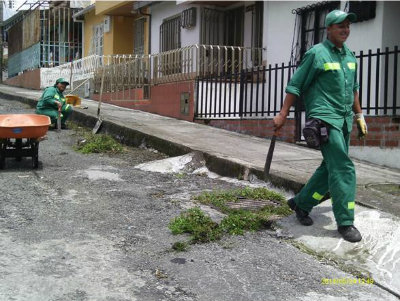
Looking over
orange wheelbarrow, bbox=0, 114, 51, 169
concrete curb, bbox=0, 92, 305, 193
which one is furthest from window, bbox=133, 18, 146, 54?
orange wheelbarrow, bbox=0, 114, 51, 169

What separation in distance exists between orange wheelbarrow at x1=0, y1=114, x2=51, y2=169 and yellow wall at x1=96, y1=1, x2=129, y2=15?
39.0 feet

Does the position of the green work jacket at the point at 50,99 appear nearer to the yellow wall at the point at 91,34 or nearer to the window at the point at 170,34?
the window at the point at 170,34

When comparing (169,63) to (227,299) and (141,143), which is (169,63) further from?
(227,299)

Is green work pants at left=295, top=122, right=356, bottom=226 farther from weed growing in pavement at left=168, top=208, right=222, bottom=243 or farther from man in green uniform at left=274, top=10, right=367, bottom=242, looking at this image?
weed growing in pavement at left=168, top=208, right=222, bottom=243

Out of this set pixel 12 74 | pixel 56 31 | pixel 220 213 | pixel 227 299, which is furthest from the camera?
pixel 12 74

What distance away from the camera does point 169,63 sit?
12570mm

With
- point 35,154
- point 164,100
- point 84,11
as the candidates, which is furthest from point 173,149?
point 84,11

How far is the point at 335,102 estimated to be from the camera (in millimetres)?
4281

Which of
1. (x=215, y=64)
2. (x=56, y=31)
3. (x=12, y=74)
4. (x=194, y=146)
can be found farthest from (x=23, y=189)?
(x=12, y=74)

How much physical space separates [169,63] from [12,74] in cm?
1902

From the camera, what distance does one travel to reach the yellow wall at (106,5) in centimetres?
1855

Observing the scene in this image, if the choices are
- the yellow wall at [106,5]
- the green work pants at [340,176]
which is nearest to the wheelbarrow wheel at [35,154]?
the green work pants at [340,176]

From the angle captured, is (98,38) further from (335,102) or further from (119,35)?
(335,102)

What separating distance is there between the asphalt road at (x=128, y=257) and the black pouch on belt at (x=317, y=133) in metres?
0.92
